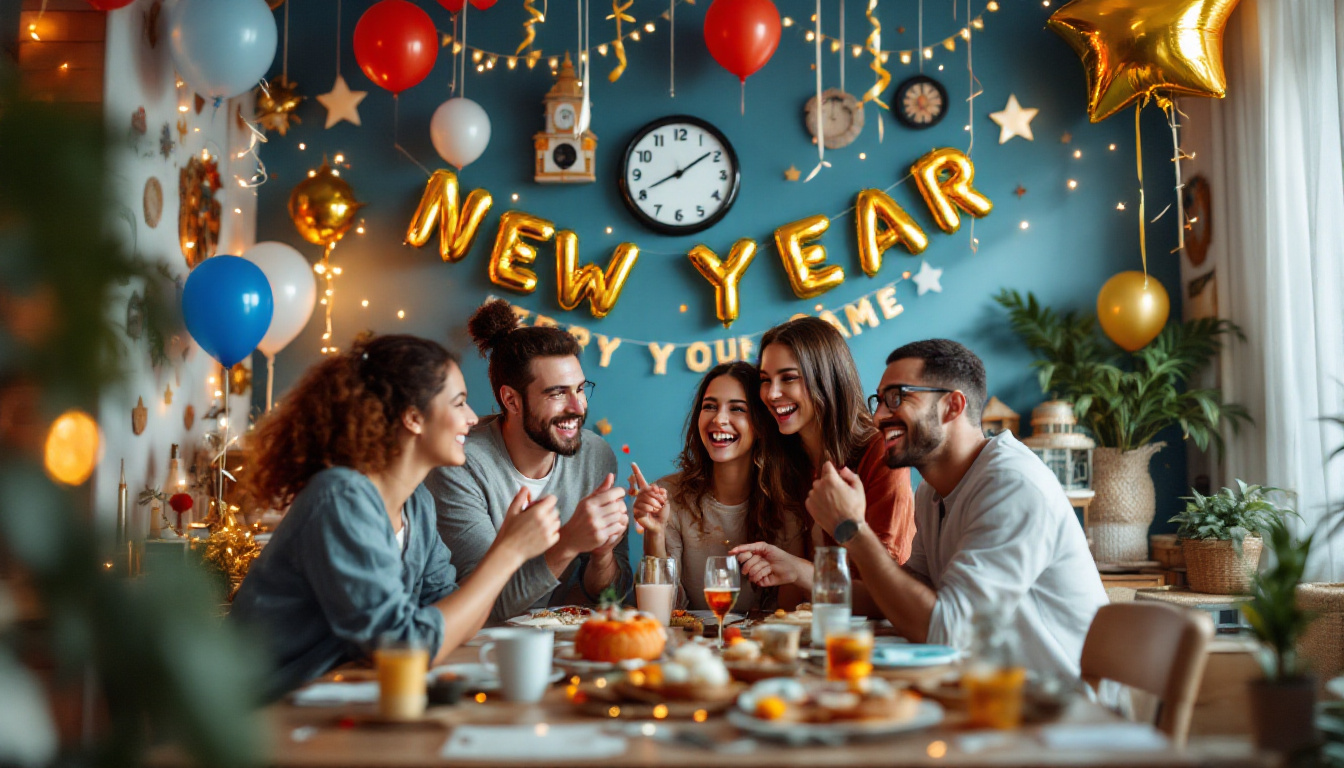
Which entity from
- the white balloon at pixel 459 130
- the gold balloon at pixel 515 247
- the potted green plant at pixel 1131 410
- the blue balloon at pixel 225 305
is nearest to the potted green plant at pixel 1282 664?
the potted green plant at pixel 1131 410

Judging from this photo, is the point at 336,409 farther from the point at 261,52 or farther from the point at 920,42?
the point at 920,42

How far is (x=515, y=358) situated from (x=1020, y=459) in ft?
4.76

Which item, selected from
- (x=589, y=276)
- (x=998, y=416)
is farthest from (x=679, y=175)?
(x=998, y=416)

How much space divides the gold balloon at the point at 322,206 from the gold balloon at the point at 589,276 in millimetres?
871

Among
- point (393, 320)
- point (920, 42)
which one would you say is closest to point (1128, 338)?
point (920, 42)

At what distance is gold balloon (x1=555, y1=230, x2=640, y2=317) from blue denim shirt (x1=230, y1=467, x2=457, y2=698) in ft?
8.67

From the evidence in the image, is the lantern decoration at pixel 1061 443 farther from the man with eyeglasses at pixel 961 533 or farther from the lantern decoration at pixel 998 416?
the man with eyeglasses at pixel 961 533

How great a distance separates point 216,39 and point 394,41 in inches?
26.2

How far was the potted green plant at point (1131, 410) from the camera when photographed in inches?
161

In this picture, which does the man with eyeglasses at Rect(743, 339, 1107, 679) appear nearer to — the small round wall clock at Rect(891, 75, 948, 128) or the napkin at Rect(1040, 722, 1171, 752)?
the napkin at Rect(1040, 722, 1171, 752)

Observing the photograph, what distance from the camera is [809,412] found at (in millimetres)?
2943

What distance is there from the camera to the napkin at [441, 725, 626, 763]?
1134mm

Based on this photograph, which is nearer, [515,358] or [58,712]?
[58,712]

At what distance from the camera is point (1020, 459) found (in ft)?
7.06
